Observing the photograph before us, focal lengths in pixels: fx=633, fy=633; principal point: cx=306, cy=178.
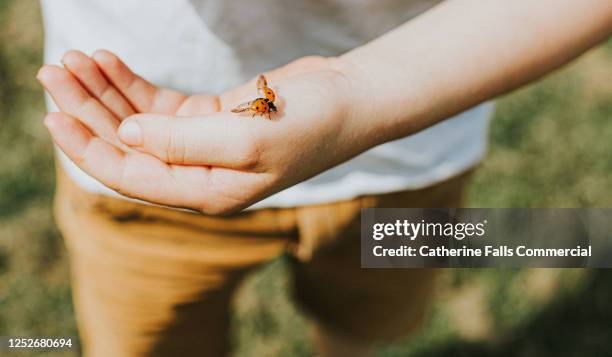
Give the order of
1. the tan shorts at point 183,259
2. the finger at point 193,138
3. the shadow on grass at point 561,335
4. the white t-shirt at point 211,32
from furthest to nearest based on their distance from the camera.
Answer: the shadow on grass at point 561,335
the tan shorts at point 183,259
the white t-shirt at point 211,32
the finger at point 193,138

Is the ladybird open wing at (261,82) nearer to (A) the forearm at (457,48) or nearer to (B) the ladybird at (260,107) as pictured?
(B) the ladybird at (260,107)

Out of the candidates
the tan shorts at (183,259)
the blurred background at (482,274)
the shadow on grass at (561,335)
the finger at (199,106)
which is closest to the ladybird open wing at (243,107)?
the finger at (199,106)

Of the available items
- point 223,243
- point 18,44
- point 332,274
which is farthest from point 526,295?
point 18,44

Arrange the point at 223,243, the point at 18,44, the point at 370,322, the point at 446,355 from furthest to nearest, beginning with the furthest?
1. the point at 18,44
2. the point at 446,355
3. the point at 370,322
4. the point at 223,243

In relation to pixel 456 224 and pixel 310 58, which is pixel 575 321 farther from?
pixel 310 58

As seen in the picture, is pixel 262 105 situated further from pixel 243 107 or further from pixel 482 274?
pixel 482 274

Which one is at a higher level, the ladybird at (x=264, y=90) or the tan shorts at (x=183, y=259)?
the ladybird at (x=264, y=90)

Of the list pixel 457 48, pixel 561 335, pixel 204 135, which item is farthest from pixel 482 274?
pixel 204 135
